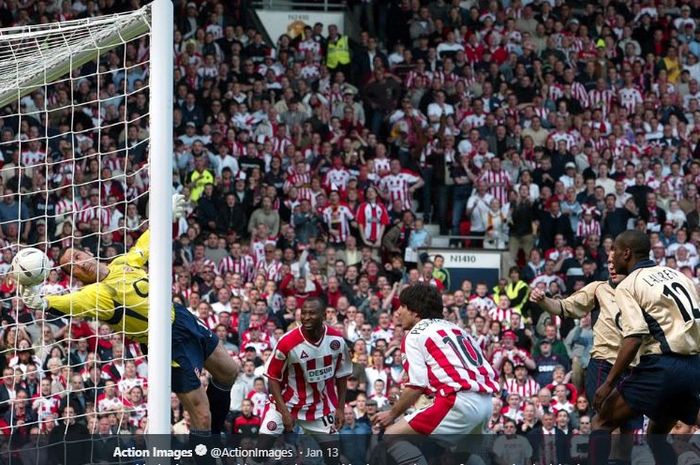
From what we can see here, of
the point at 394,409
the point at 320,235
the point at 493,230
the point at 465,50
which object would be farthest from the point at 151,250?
the point at 465,50

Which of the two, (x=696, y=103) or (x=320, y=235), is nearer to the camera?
(x=320, y=235)

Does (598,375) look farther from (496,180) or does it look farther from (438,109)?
(438,109)

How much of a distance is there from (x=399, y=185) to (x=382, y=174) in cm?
35

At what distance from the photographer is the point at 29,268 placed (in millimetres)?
9898

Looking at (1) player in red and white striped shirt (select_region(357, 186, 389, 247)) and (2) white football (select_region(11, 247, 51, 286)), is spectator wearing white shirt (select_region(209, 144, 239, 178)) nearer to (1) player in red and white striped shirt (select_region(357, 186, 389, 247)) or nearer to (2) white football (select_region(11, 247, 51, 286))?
(1) player in red and white striped shirt (select_region(357, 186, 389, 247))

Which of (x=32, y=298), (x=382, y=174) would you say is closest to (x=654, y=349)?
(x=32, y=298)

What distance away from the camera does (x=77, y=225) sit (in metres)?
18.8

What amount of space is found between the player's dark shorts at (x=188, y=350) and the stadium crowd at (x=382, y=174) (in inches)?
168

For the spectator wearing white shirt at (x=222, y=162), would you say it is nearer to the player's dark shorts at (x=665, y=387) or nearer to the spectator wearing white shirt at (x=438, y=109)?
the spectator wearing white shirt at (x=438, y=109)

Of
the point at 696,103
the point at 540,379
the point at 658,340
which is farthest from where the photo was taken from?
the point at 696,103

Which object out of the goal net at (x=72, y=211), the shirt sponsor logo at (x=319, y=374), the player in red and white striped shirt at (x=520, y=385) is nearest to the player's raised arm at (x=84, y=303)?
the goal net at (x=72, y=211)

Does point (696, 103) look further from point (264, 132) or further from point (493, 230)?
point (264, 132)

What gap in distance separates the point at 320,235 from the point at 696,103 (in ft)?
27.2

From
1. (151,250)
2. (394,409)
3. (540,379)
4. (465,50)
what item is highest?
(465,50)
